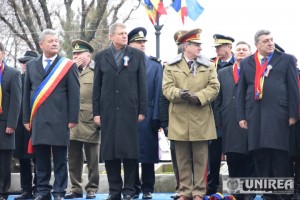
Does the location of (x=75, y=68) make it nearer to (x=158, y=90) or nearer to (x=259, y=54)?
(x=158, y=90)

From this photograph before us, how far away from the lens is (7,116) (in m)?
11.2

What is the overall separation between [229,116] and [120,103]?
1579mm

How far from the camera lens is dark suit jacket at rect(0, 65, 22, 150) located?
11195 millimetres

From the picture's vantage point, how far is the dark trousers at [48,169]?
10.6 meters

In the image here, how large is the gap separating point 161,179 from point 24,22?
62.9 feet

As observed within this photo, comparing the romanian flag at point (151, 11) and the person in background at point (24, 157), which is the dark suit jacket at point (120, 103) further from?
the romanian flag at point (151, 11)

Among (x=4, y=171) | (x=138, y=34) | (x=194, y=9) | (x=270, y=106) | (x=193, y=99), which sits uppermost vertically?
(x=194, y=9)

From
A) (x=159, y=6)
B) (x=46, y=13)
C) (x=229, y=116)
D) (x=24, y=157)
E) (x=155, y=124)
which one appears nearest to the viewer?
(x=229, y=116)

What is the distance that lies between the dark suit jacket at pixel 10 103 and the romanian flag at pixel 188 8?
36.7 ft

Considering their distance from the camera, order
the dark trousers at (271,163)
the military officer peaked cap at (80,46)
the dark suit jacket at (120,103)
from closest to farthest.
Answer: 1. the dark trousers at (271,163)
2. the dark suit jacket at (120,103)
3. the military officer peaked cap at (80,46)

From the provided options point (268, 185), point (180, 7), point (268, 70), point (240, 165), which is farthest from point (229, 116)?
point (180, 7)

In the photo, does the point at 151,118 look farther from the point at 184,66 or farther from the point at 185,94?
the point at 185,94

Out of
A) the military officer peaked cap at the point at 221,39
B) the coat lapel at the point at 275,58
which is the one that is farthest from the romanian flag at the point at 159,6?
the coat lapel at the point at 275,58

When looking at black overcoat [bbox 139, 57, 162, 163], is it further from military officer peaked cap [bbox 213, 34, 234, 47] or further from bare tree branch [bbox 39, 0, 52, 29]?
bare tree branch [bbox 39, 0, 52, 29]
